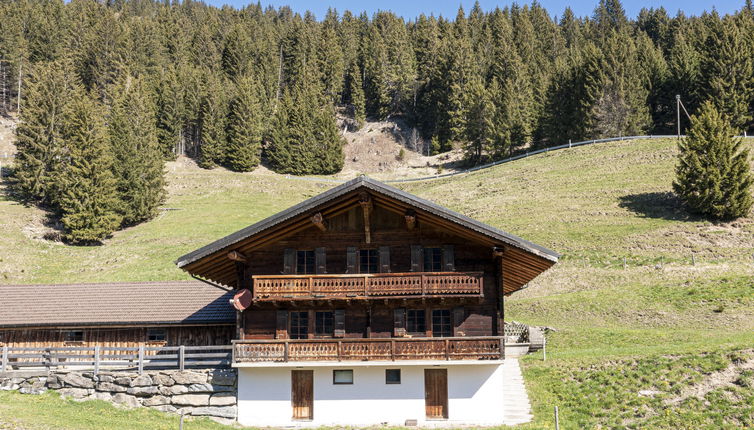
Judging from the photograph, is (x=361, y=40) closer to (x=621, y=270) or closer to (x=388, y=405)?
(x=621, y=270)

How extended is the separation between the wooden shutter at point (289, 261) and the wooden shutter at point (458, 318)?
644cm

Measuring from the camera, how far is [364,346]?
24844 mm

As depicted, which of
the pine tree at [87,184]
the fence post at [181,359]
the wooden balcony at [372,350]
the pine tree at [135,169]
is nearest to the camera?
the wooden balcony at [372,350]

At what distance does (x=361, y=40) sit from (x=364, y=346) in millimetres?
143669

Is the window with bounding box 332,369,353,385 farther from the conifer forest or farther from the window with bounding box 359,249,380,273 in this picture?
the conifer forest

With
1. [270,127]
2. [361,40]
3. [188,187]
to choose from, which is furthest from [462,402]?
[361,40]

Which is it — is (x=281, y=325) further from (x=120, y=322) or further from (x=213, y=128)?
(x=213, y=128)

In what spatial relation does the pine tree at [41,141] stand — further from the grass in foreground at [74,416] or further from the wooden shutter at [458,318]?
the wooden shutter at [458,318]

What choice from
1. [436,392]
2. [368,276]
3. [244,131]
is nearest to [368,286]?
[368,276]

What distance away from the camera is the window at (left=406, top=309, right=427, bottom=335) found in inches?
1034

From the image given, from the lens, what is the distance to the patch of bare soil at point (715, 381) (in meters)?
23.3

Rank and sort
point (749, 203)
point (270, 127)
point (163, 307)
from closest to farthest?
1. point (163, 307)
2. point (749, 203)
3. point (270, 127)

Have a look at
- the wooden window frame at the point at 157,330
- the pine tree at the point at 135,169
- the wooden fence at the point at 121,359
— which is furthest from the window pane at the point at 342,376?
the pine tree at the point at 135,169

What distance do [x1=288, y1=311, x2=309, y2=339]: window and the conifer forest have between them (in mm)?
47118
